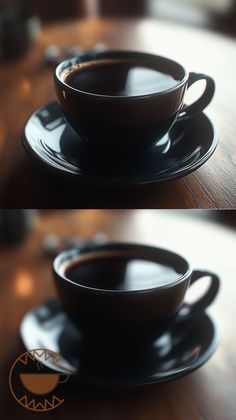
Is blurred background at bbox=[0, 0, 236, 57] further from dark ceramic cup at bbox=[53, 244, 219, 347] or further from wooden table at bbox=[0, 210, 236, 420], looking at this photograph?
dark ceramic cup at bbox=[53, 244, 219, 347]

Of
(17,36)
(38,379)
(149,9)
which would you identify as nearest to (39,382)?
(38,379)

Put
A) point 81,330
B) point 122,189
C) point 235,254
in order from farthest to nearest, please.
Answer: point 235,254 → point 81,330 → point 122,189

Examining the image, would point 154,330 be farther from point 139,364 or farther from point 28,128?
point 28,128

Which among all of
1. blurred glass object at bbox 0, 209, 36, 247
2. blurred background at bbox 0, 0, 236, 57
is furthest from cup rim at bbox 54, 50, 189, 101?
blurred background at bbox 0, 0, 236, 57

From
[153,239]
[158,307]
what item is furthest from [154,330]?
[153,239]

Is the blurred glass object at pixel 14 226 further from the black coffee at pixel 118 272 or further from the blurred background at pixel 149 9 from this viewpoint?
the blurred background at pixel 149 9

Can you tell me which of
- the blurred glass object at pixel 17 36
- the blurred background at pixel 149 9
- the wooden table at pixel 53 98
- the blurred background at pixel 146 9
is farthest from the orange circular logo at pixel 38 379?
the blurred background at pixel 146 9
